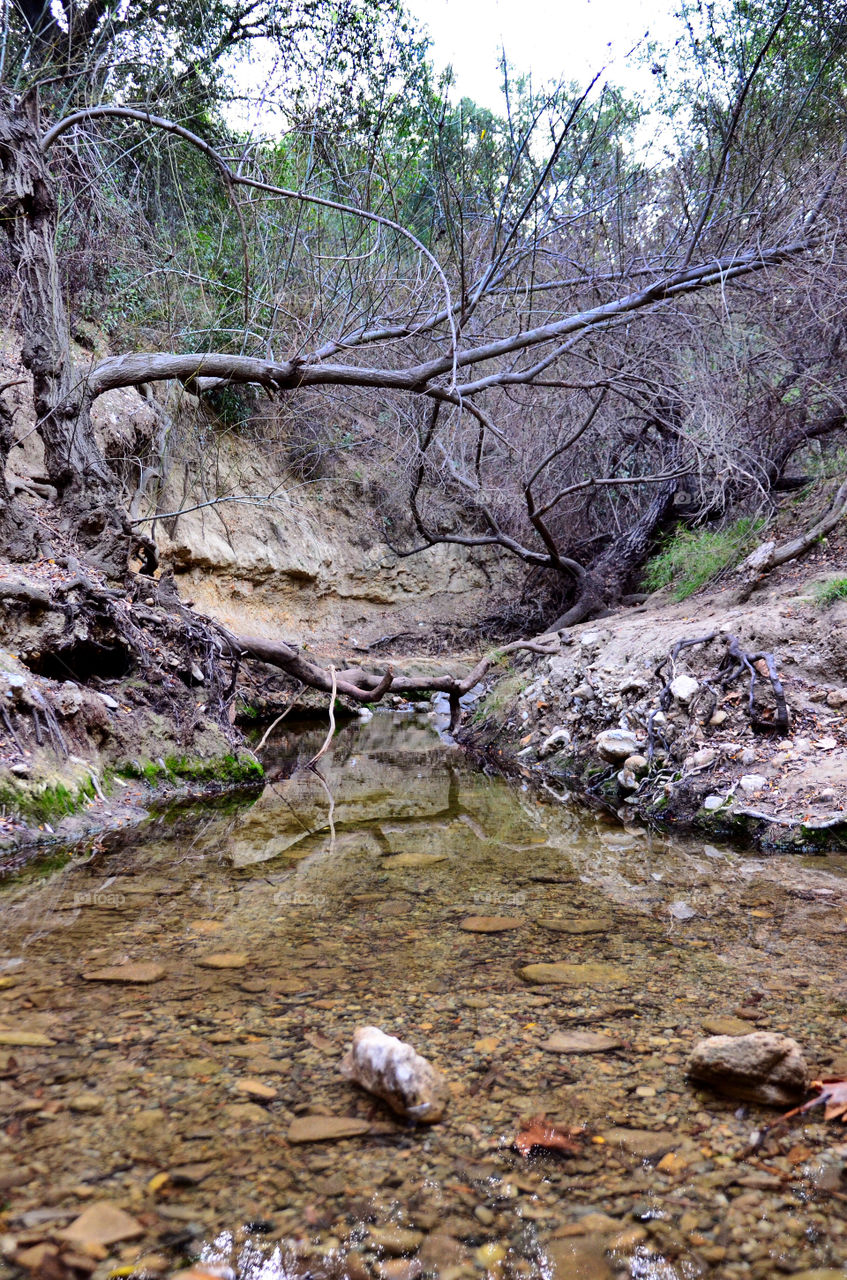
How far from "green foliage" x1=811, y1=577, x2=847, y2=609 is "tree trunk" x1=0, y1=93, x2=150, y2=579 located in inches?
197

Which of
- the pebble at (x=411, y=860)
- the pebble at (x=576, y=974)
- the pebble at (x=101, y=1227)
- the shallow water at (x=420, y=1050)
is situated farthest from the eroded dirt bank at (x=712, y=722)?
the pebble at (x=101, y=1227)

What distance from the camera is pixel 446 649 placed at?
39.7 ft

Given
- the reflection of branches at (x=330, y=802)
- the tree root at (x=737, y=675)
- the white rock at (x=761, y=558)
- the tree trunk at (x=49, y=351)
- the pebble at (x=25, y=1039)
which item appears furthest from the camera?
the white rock at (x=761, y=558)

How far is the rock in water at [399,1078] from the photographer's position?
59.9 inches

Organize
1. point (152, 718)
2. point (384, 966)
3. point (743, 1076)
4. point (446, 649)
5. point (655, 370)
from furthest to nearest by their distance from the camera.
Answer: point (446, 649) → point (655, 370) → point (152, 718) → point (384, 966) → point (743, 1076)

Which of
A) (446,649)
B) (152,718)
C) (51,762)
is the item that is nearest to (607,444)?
(446,649)

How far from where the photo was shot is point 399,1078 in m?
1.53

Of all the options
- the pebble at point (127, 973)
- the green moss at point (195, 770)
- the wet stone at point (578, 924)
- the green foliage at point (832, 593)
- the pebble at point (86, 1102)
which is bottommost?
the green moss at point (195, 770)

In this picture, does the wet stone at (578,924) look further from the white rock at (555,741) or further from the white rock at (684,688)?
the white rock at (555,741)

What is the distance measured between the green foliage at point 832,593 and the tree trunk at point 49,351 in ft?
16.4

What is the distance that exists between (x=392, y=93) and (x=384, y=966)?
5.40 metres

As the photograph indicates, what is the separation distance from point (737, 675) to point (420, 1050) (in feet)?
12.2

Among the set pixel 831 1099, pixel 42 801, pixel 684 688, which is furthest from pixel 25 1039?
pixel 684 688

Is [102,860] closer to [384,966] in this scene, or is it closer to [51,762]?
[51,762]
